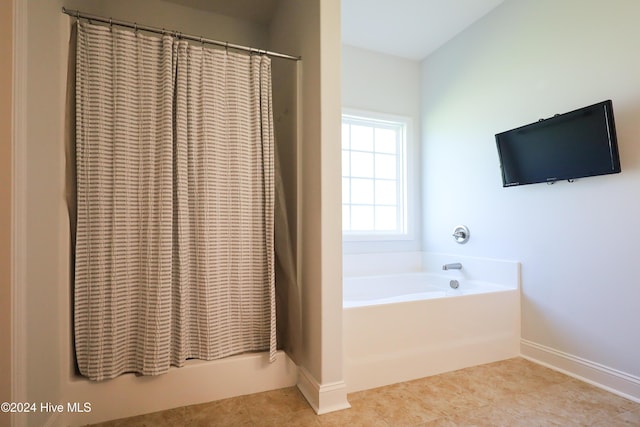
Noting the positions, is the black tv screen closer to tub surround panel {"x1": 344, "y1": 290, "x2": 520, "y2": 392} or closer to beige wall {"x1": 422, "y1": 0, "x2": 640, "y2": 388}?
beige wall {"x1": 422, "y1": 0, "x2": 640, "y2": 388}

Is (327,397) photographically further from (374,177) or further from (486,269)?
(374,177)

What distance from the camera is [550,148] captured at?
6.84ft

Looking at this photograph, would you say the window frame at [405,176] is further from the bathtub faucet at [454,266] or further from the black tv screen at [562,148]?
the black tv screen at [562,148]

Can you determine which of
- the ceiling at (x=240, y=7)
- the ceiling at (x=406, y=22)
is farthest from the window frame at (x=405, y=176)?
the ceiling at (x=240, y=7)

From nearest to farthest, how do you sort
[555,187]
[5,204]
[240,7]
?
[5,204] < [555,187] < [240,7]

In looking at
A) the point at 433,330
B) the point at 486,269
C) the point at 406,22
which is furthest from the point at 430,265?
the point at 406,22

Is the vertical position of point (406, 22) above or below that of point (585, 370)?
above

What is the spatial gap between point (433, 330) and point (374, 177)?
169 cm

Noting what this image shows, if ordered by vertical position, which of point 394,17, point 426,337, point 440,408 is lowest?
point 440,408

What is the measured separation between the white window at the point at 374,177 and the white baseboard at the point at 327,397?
1.54 metres

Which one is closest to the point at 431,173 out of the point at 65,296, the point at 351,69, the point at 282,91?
the point at 351,69

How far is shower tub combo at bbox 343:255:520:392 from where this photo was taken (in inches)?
72.5

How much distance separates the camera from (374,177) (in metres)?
3.29

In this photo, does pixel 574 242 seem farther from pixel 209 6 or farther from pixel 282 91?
pixel 209 6
